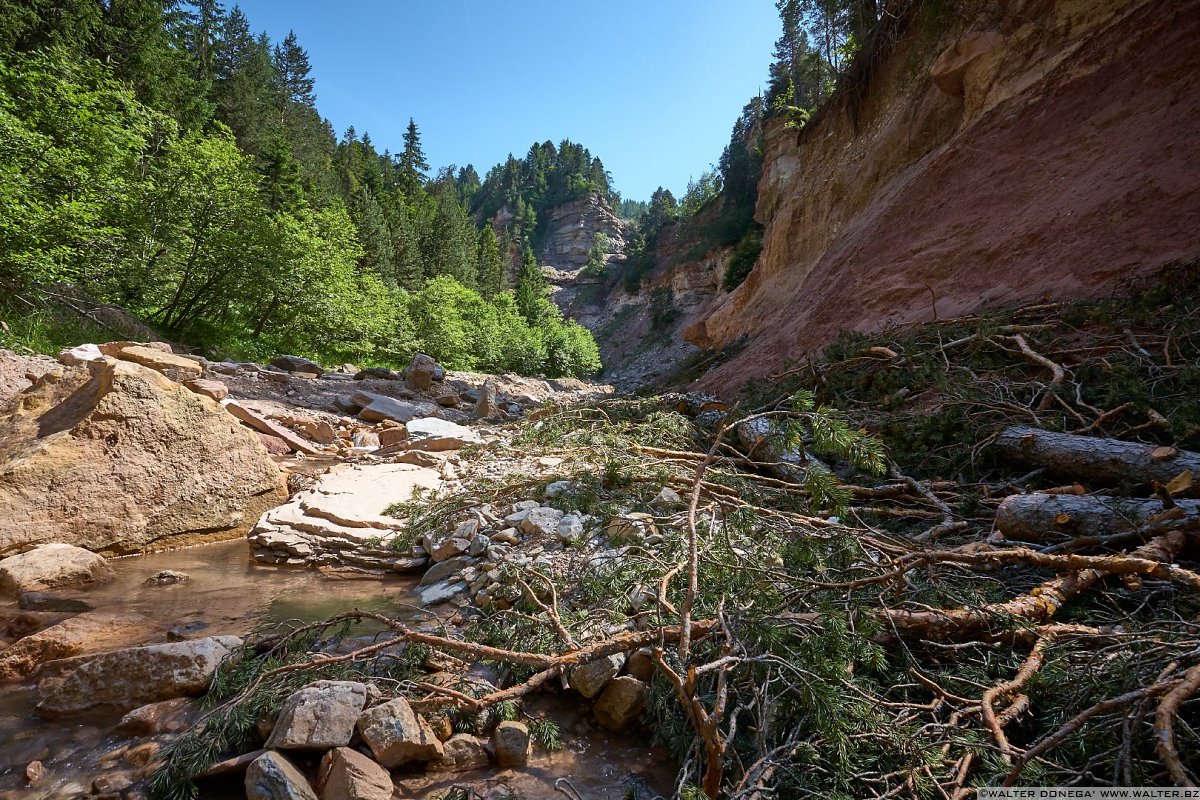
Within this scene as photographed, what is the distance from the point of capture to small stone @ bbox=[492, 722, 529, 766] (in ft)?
6.54

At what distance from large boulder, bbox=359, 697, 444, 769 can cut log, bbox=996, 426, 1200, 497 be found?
13.5 ft

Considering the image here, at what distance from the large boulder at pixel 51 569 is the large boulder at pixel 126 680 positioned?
5.26 ft

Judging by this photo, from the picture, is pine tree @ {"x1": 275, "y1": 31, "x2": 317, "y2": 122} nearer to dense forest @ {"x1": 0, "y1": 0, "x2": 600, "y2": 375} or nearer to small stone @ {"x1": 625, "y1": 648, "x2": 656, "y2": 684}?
dense forest @ {"x1": 0, "y1": 0, "x2": 600, "y2": 375}

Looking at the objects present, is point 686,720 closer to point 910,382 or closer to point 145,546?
point 145,546

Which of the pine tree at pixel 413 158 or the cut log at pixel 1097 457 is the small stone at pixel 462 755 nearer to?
the cut log at pixel 1097 457

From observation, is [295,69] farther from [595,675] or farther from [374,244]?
[595,675]

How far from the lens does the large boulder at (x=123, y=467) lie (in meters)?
4.17

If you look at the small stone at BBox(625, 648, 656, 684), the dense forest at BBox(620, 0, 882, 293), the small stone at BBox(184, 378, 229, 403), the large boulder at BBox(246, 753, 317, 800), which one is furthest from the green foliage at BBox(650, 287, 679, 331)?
the large boulder at BBox(246, 753, 317, 800)

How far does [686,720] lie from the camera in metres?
1.99

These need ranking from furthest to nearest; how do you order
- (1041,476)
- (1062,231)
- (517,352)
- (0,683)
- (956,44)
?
1. (517,352)
2. (956,44)
3. (1062,231)
4. (1041,476)
5. (0,683)

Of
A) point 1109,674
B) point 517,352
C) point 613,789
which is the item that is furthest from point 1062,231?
point 517,352

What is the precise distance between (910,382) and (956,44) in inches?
378

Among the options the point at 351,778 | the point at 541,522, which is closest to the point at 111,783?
the point at 351,778

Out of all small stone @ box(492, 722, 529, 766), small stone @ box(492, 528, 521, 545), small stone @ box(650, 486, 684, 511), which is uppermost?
small stone @ box(650, 486, 684, 511)
